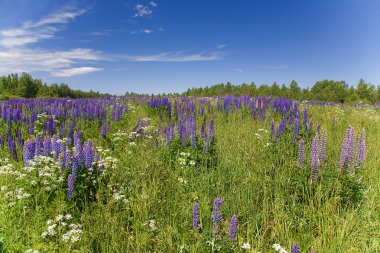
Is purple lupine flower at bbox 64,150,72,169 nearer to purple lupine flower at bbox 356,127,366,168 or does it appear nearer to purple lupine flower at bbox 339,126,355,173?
purple lupine flower at bbox 339,126,355,173

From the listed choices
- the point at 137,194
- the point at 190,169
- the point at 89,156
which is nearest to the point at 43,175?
the point at 89,156

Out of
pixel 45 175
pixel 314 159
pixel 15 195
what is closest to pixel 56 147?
pixel 45 175

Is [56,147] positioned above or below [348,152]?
below

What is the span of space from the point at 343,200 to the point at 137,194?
283 cm

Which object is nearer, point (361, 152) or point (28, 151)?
point (361, 152)

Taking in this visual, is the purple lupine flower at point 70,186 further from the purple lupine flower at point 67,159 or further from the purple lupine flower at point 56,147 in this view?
the purple lupine flower at point 56,147

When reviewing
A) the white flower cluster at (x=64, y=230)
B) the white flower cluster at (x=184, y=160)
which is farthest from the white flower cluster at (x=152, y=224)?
the white flower cluster at (x=184, y=160)

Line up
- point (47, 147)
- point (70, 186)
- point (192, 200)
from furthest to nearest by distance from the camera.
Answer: point (47, 147)
point (192, 200)
point (70, 186)

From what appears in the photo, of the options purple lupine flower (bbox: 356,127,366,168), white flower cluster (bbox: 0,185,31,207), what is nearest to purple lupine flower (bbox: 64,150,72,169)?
white flower cluster (bbox: 0,185,31,207)

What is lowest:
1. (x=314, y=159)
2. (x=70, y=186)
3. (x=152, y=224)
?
(x=152, y=224)

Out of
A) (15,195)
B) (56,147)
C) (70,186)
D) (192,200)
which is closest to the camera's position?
(70,186)

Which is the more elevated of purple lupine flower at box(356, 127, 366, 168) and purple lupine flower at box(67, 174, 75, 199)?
purple lupine flower at box(356, 127, 366, 168)

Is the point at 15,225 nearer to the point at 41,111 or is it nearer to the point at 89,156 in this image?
the point at 89,156

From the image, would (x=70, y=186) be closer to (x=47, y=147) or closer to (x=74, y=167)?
(x=74, y=167)
